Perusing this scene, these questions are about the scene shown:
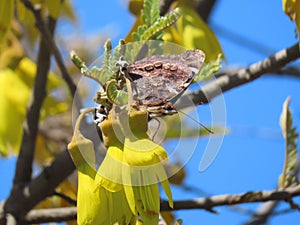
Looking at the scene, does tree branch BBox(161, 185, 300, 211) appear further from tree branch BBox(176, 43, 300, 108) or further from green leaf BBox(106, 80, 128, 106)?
green leaf BBox(106, 80, 128, 106)

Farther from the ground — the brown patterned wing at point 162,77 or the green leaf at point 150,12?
the green leaf at point 150,12

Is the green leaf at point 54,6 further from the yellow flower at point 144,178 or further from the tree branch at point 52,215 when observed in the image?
the yellow flower at point 144,178

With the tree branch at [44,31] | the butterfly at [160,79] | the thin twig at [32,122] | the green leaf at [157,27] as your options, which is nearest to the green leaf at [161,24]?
the green leaf at [157,27]

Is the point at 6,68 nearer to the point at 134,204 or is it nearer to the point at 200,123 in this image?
the point at 200,123

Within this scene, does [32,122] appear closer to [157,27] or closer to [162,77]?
[157,27]

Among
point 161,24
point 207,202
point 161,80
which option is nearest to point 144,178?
point 161,80

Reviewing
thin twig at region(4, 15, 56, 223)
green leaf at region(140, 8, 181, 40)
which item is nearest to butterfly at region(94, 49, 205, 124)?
green leaf at region(140, 8, 181, 40)
